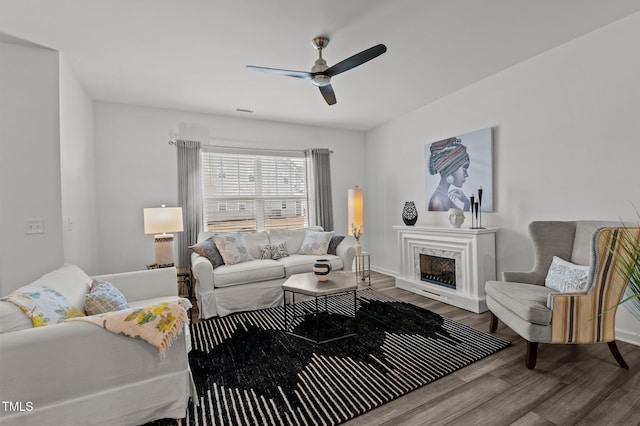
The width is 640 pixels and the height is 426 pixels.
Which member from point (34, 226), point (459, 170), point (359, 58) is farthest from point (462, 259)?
point (34, 226)

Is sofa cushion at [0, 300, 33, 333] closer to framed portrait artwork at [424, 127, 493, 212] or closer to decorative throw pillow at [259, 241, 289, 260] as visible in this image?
decorative throw pillow at [259, 241, 289, 260]

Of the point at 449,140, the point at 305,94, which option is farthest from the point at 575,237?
the point at 305,94

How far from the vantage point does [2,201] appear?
99.7 inches

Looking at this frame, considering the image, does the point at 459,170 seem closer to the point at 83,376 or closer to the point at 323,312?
the point at 323,312

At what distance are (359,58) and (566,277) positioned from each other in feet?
7.96

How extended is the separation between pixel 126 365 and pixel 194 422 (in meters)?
0.55

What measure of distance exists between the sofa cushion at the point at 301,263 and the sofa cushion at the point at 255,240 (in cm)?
42

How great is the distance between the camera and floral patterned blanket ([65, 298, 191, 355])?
150 centimetres

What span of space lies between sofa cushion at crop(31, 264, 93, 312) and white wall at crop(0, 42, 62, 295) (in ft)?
2.23

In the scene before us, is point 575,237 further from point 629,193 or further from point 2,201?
point 2,201

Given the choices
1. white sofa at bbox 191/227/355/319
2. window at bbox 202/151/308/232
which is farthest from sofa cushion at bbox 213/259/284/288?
window at bbox 202/151/308/232

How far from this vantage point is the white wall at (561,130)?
8.37 feet

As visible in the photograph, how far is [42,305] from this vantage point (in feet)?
5.14

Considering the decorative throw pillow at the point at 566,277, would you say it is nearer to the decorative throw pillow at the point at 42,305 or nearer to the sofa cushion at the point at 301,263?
the sofa cushion at the point at 301,263
